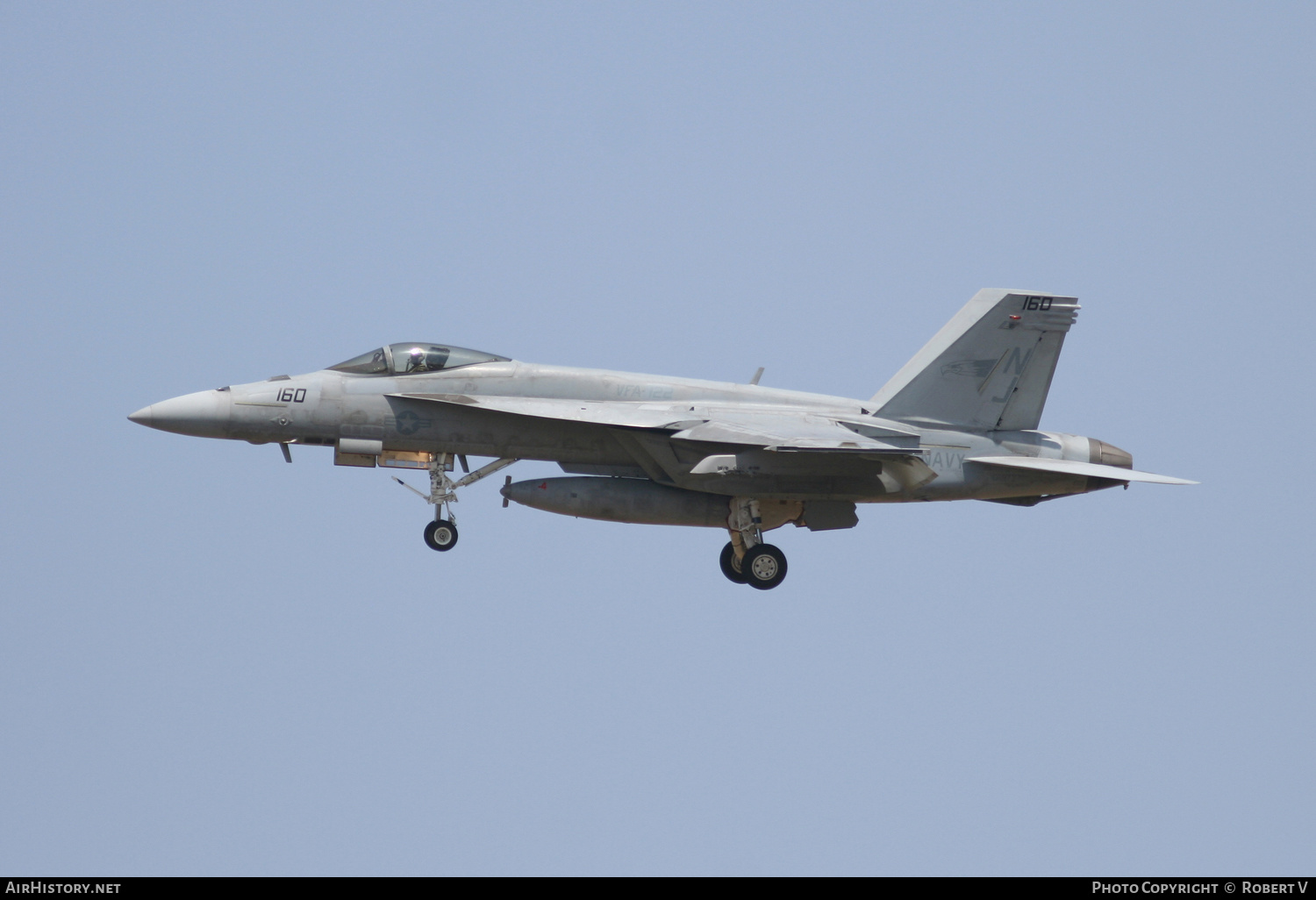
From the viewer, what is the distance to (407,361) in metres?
24.3

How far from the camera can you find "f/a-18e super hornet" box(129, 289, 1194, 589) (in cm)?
2378

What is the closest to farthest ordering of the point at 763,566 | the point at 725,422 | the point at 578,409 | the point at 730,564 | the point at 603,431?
1. the point at 725,422
2. the point at 578,409
3. the point at 603,431
4. the point at 763,566
5. the point at 730,564

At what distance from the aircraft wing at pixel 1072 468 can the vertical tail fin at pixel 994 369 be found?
0.67 metres

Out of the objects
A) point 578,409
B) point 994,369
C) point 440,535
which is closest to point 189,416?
point 440,535

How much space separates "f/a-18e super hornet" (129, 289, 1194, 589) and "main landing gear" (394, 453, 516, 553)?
0.9 inches

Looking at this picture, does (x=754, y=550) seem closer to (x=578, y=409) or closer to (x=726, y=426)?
(x=726, y=426)

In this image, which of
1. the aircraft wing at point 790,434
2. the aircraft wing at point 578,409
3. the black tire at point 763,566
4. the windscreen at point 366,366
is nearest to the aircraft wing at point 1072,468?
the aircraft wing at point 790,434

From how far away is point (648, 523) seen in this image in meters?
25.1

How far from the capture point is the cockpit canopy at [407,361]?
24.2 metres

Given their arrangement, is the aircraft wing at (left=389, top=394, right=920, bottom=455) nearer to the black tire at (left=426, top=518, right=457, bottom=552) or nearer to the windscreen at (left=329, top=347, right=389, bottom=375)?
the windscreen at (left=329, top=347, right=389, bottom=375)

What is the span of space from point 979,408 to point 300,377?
9.85 metres

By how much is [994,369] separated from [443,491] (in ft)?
27.0

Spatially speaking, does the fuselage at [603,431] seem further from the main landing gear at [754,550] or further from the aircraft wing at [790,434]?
the main landing gear at [754,550]
